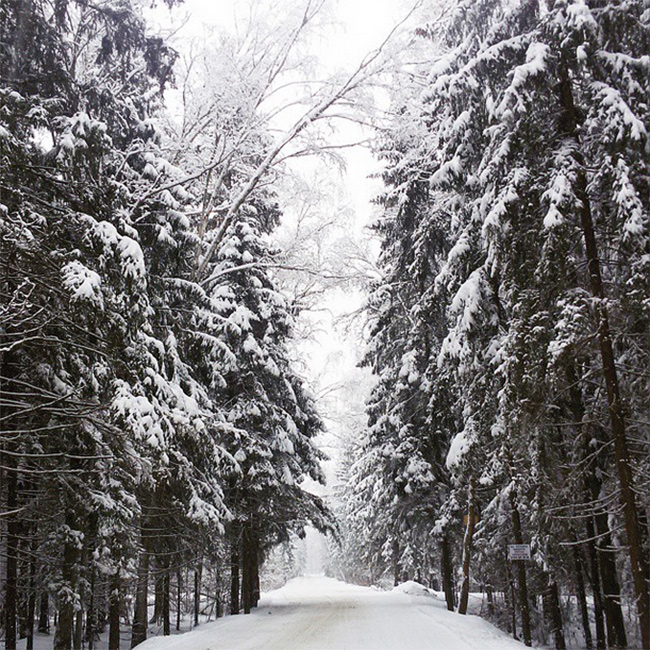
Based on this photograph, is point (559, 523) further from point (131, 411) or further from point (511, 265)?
point (131, 411)

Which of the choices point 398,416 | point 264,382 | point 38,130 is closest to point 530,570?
point 398,416

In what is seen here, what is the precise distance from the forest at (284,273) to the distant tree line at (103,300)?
6 centimetres

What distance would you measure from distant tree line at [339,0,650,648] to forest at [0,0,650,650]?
54 millimetres

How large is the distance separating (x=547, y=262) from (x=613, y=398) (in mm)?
2018

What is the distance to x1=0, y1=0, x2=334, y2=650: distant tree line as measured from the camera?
764cm

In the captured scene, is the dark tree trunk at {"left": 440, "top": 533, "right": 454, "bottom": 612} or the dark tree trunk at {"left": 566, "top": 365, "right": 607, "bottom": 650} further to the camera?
the dark tree trunk at {"left": 440, "top": 533, "right": 454, "bottom": 612}

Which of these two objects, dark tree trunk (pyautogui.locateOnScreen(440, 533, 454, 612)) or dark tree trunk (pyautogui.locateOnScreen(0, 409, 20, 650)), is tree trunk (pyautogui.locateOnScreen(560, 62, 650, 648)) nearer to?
dark tree trunk (pyautogui.locateOnScreen(0, 409, 20, 650))

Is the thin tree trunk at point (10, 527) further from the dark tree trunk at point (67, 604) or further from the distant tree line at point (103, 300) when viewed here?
the dark tree trunk at point (67, 604)

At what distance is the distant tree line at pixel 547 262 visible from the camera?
814 cm

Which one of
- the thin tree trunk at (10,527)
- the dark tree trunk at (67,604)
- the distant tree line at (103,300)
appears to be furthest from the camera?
the dark tree trunk at (67,604)

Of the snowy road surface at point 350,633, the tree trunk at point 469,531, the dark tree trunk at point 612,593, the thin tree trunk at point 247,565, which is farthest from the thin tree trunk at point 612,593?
the thin tree trunk at point 247,565

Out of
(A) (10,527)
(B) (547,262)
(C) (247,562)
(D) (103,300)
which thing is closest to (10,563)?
(A) (10,527)

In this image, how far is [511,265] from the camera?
30.7 feet

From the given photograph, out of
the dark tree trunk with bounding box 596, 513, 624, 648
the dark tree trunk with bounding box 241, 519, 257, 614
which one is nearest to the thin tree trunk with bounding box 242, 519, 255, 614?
the dark tree trunk with bounding box 241, 519, 257, 614
